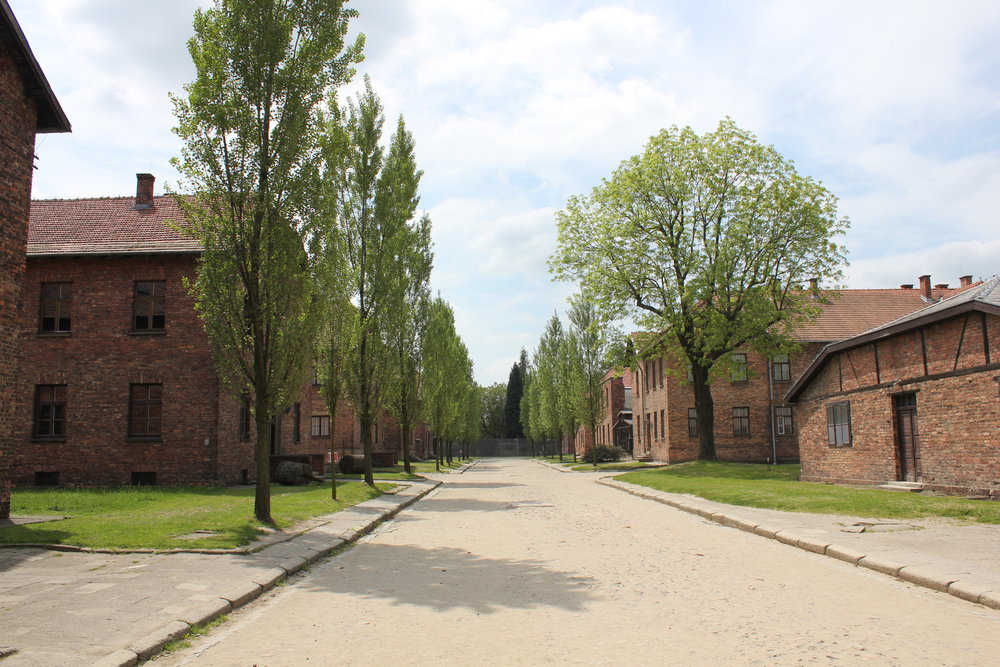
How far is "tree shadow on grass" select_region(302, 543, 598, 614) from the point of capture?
7.14m

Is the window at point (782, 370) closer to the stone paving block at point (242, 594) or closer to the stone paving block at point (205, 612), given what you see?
the stone paving block at point (242, 594)

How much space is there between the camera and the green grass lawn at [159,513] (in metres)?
10.4

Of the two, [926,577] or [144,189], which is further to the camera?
[144,189]

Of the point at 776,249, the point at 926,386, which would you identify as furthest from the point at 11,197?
the point at 776,249

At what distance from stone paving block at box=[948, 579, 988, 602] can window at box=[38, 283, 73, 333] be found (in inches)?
934

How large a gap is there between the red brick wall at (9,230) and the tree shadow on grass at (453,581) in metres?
6.70

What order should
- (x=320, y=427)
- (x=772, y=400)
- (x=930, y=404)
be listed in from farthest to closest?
(x=320, y=427) → (x=772, y=400) → (x=930, y=404)

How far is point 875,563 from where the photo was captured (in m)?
8.93

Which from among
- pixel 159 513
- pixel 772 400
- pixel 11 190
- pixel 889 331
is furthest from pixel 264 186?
pixel 772 400

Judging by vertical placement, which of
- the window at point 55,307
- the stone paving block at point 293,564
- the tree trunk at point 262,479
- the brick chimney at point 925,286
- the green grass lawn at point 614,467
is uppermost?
the brick chimney at point 925,286

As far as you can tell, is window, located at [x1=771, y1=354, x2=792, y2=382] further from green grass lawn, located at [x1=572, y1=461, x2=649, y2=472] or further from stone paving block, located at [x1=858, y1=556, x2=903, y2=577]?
stone paving block, located at [x1=858, y1=556, x2=903, y2=577]

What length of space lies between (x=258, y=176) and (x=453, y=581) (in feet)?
27.4

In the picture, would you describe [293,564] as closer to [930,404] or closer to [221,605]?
[221,605]

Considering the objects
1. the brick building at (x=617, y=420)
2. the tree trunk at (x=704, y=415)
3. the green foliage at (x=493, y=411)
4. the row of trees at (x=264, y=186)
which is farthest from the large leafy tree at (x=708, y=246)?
the green foliage at (x=493, y=411)
